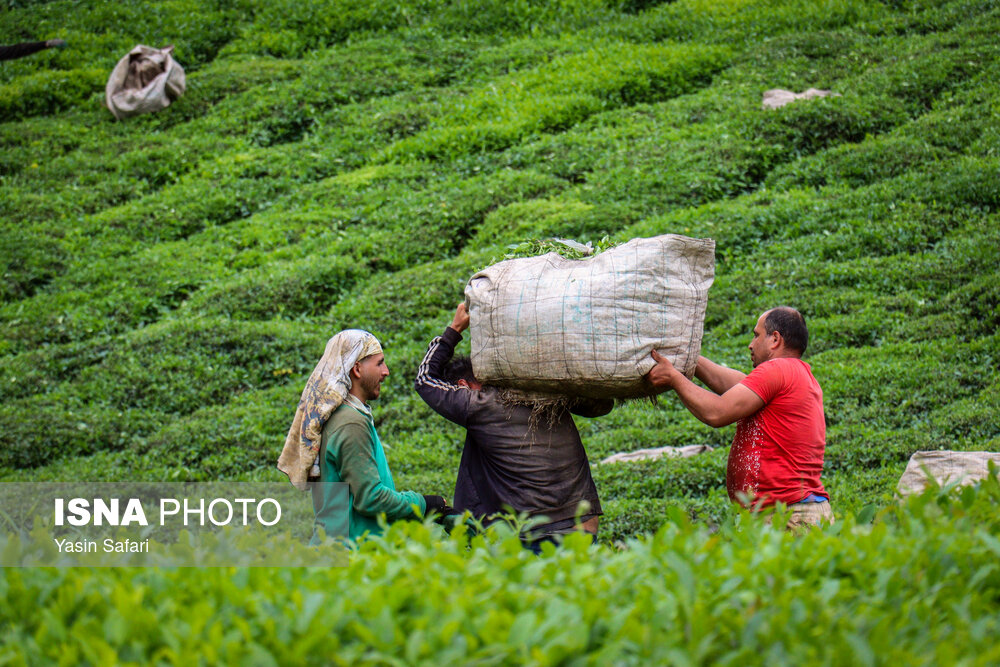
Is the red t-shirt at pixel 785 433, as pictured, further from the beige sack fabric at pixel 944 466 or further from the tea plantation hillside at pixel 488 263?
the beige sack fabric at pixel 944 466

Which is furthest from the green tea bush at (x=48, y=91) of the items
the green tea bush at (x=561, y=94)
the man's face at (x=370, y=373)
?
the man's face at (x=370, y=373)

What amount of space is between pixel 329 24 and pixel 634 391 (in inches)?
608

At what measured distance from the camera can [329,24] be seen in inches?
683

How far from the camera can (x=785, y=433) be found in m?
3.85

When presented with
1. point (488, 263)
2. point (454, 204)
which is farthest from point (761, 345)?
point (454, 204)

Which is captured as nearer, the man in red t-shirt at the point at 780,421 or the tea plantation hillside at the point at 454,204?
the man in red t-shirt at the point at 780,421

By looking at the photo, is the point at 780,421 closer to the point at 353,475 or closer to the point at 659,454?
the point at 353,475

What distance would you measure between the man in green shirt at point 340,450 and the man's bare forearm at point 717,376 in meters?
1.49

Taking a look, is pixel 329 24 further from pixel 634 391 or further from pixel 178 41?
pixel 634 391

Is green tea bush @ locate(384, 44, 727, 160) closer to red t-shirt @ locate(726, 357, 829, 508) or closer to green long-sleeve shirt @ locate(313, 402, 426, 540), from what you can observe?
green long-sleeve shirt @ locate(313, 402, 426, 540)

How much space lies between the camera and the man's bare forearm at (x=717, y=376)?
13.9 feet

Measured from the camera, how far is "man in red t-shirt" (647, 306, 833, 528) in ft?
12.5

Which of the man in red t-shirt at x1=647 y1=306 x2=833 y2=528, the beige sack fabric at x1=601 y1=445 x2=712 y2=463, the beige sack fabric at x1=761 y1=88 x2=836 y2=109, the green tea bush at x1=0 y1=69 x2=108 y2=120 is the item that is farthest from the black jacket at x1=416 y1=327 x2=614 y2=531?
the green tea bush at x1=0 y1=69 x2=108 y2=120

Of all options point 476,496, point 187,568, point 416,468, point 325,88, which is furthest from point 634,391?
point 325,88
